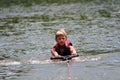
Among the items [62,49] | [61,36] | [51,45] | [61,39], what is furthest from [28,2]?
[61,36]

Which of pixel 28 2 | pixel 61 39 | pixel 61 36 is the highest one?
pixel 28 2

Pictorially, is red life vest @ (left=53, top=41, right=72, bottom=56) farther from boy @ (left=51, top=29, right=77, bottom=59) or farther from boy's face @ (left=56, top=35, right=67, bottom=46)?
boy's face @ (left=56, top=35, right=67, bottom=46)

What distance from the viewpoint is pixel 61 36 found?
12.8 meters

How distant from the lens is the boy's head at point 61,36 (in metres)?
12.7

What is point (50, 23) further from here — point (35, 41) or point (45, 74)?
point (45, 74)

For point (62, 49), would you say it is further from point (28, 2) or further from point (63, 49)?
point (28, 2)

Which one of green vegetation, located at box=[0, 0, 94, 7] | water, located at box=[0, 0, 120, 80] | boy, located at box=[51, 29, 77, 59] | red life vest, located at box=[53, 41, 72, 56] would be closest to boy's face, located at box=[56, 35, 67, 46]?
boy, located at box=[51, 29, 77, 59]

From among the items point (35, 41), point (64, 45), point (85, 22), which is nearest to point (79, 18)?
point (85, 22)

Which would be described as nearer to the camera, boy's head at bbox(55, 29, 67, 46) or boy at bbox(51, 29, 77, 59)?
boy's head at bbox(55, 29, 67, 46)

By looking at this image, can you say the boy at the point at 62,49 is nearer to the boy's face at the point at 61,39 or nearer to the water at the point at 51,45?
the boy's face at the point at 61,39

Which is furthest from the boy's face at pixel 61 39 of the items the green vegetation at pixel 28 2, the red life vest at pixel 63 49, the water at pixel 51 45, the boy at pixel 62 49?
the green vegetation at pixel 28 2

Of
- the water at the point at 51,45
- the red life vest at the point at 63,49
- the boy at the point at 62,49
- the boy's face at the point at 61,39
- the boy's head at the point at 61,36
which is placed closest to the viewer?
the water at the point at 51,45

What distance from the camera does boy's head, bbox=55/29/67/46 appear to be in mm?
12734

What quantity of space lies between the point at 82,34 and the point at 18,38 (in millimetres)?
3283
